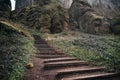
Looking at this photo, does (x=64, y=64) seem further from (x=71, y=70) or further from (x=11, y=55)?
(x=11, y=55)

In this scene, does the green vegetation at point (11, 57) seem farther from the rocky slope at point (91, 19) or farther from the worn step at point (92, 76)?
the rocky slope at point (91, 19)

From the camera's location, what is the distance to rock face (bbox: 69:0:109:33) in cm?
1576

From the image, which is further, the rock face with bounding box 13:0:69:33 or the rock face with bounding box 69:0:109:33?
the rock face with bounding box 69:0:109:33

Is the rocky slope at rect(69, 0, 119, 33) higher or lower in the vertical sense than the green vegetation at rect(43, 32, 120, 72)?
higher

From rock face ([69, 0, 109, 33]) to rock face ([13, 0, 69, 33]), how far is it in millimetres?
1943

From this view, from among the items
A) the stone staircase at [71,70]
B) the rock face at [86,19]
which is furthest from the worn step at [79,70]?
the rock face at [86,19]

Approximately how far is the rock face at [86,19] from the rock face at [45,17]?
76.5 inches

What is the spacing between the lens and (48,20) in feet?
47.0

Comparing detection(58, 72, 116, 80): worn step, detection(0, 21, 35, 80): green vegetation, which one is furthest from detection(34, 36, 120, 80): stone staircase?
detection(0, 21, 35, 80): green vegetation

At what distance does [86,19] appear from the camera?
54.7 ft

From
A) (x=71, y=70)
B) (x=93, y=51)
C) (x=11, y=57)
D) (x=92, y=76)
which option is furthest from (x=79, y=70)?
(x=11, y=57)

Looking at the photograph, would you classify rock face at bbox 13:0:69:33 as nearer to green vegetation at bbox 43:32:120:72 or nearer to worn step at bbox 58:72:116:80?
green vegetation at bbox 43:32:120:72

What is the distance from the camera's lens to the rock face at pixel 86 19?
15763 mm

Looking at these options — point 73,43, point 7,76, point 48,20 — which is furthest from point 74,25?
point 7,76
